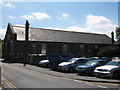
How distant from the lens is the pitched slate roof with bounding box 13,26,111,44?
50.2 m

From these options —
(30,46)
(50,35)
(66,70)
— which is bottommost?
(66,70)

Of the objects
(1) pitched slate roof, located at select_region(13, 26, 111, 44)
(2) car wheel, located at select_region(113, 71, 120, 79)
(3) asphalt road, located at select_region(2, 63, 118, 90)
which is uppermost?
(1) pitched slate roof, located at select_region(13, 26, 111, 44)

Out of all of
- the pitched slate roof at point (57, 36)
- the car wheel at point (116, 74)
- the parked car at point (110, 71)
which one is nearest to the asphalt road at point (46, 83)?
the parked car at point (110, 71)

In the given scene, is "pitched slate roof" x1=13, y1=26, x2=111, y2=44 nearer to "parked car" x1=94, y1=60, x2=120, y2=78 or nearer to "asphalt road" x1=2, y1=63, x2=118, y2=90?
"asphalt road" x1=2, y1=63, x2=118, y2=90

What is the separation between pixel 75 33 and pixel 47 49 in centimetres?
1494

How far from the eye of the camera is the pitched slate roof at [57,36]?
165 ft

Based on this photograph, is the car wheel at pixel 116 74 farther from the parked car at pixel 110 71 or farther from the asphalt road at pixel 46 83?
the asphalt road at pixel 46 83

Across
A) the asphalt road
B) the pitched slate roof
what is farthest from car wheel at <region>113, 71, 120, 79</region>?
the pitched slate roof

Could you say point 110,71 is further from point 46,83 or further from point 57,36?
point 57,36

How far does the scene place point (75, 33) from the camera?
202 feet

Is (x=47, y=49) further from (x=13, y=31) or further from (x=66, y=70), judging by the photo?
(x=66, y=70)

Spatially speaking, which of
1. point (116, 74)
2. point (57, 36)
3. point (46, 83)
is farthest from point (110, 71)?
point (57, 36)

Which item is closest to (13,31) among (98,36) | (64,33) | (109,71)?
(64,33)

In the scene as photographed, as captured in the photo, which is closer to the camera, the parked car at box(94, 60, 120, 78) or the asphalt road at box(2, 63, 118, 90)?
the asphalt road at box(2, 63, 118, 90)
